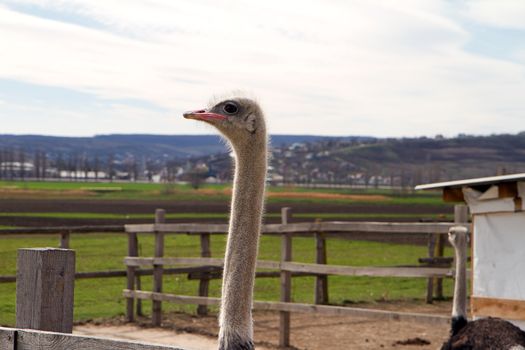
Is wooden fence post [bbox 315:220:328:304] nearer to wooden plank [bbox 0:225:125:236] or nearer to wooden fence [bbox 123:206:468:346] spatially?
wooden fence [bbox 123:206:468:346]

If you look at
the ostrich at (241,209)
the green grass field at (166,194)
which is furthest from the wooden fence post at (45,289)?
the green grass field at (166,194)

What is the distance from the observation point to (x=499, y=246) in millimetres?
7555

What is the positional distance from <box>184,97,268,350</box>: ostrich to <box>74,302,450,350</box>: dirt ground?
23.1 ft

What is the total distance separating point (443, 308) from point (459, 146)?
421ft

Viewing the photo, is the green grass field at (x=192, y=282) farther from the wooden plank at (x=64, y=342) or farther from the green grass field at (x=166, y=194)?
the green grass field at (x=166, y=194)

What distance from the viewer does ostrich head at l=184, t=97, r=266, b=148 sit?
3.25m

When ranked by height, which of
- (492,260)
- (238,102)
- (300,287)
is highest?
(238,102)

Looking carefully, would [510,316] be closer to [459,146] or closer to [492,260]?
[492,260]

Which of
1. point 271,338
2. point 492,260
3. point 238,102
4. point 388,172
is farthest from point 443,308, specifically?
point 388,172

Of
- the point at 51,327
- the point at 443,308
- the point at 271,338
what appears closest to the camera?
the point at 51,327

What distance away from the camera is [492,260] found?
7609 mm

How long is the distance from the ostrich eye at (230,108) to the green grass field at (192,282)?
28.8 feet

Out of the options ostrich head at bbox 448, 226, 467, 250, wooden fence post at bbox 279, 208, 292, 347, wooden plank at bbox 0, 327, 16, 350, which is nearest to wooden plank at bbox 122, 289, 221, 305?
wooden fence post at bbox 279, 208, 292, 347

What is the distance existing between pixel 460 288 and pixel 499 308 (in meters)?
0.32
